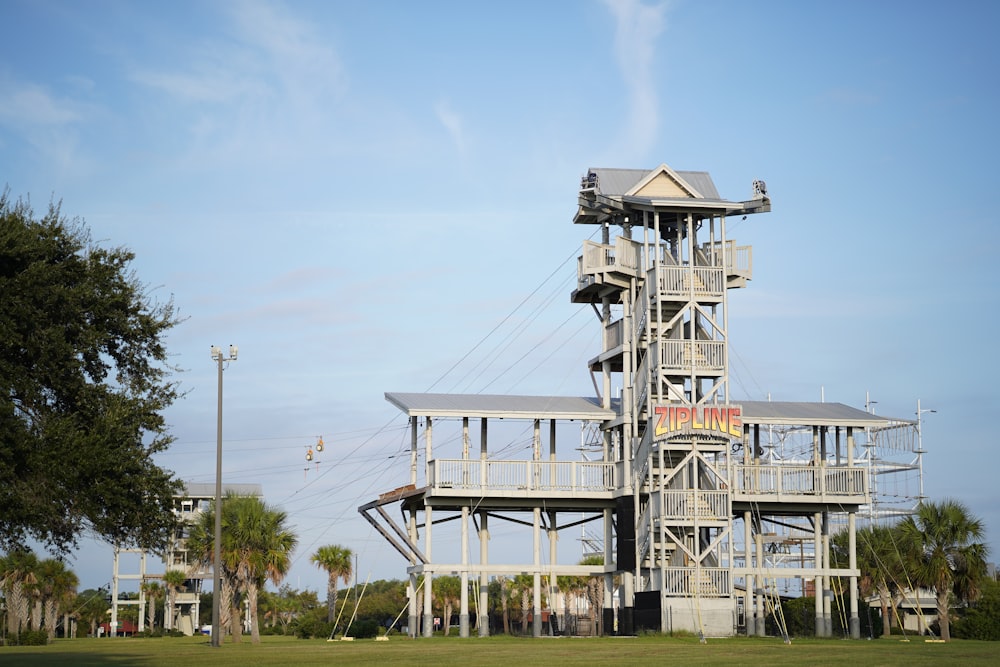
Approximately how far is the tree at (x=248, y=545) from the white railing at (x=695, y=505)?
1727cm

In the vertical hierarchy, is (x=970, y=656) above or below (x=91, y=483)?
below

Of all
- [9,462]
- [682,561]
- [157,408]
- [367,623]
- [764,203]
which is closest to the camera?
[9,462]

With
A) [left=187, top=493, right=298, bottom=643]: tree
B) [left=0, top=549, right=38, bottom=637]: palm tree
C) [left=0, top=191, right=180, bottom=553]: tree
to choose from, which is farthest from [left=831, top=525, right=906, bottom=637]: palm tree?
[left=0, top=549, right=38, bottom=637]: palm tree

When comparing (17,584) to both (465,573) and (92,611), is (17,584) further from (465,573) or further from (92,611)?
(92,611)

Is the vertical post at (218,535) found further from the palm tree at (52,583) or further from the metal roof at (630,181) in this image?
the palm tree at (52,583)

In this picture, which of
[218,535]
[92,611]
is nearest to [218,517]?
[218,535]

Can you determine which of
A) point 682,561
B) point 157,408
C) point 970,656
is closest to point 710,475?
point 682,561

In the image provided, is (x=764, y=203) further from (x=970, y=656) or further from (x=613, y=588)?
(x=970, y=656)

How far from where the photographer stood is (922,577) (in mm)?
49812

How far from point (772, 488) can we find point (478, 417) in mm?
12458

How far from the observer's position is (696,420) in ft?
151

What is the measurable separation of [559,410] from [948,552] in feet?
55.5

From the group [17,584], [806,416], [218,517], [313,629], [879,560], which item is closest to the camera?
[218,517]

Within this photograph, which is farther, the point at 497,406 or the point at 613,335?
the point at 613,335
